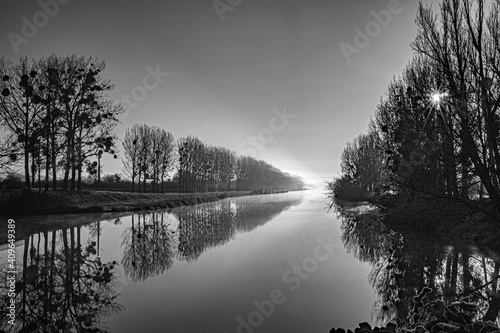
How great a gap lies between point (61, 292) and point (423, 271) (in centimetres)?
1013

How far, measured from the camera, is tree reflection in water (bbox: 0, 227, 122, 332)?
534 cm

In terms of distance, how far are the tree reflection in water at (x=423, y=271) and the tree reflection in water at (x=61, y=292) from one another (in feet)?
19.6

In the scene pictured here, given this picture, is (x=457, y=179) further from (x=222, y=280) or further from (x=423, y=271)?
(x=222, y=280)

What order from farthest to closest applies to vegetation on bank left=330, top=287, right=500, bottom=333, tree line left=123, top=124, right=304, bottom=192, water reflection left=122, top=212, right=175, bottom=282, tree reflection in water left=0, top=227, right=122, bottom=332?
tree line left=123, top=124, right=304, bottom=192 → water reflection left=122, top=212, right=175, bottom=282 → tree reflection in water left=0, top=227, right=122, bottom=332 → vegetation on bank left=330, top=287, right=500, bottom=333

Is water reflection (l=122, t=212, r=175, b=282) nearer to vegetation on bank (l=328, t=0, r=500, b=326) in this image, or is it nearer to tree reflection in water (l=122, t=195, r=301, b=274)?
tree reflection in water (l=122, t=195, r=301, b=274)

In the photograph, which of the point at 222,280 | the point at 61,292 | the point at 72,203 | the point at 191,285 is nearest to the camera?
the point at 61,292

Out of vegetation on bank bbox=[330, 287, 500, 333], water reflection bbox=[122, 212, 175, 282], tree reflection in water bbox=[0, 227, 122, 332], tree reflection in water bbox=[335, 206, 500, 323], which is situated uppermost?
vegetation on bank bbox=[330, 287, 500, 333]

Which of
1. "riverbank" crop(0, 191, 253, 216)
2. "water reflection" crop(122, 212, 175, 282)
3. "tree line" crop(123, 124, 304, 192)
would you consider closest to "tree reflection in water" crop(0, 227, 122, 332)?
"water reflection" crop(122, 212, 175, 282)

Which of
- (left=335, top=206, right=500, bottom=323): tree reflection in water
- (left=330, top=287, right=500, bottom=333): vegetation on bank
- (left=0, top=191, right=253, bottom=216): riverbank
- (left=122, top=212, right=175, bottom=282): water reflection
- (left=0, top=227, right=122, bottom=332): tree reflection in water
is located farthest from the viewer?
(left=0, top=191, right=253, bottom=216): riverbank

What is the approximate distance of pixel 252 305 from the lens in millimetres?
6438

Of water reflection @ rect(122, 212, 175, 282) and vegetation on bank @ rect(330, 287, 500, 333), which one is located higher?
vegetation on bank @ rect(330, 287, 500, 333)

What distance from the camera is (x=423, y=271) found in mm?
8656

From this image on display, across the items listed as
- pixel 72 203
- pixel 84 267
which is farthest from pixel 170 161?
pixel 84 267

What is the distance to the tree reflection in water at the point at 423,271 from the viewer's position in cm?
620
